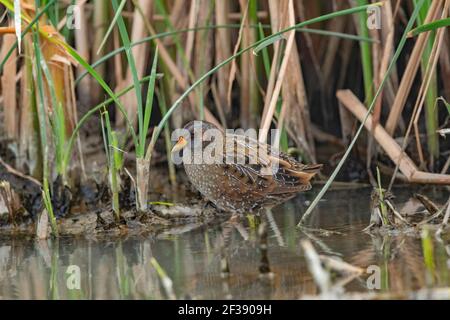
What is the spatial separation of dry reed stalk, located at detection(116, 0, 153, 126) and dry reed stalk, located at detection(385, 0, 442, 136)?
1673mm

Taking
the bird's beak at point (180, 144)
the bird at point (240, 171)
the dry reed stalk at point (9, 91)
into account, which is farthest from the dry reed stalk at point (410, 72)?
the dry reed stalk at point (9, 91)

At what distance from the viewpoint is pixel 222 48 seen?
5785mm

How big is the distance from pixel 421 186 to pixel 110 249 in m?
2.11

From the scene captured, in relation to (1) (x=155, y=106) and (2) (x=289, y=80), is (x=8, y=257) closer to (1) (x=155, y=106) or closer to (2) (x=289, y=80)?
(2) (x=289, y=80)

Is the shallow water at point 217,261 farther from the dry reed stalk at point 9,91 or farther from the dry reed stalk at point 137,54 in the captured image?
the dry reed stalk at point 137,54

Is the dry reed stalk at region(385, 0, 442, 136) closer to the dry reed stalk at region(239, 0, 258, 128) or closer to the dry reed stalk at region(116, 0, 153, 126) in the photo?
the dry reed stalk at region(239, 0, 258, 128)

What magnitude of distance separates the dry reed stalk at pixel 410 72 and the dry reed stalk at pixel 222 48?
1055 mm

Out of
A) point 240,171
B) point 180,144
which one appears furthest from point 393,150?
point 180,144

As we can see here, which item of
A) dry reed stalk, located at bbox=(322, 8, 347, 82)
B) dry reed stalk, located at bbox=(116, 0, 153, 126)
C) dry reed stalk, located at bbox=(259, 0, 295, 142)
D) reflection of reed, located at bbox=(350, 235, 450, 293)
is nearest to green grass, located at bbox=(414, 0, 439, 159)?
dry reed stalk, located at bbox=(259, 0, 295, 142)

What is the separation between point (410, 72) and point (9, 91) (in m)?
2.48

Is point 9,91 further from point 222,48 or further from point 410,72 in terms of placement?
point 410,72

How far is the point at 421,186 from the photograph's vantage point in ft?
17.8

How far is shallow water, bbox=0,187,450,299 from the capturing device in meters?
3.50

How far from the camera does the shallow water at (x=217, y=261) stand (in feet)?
11.5
